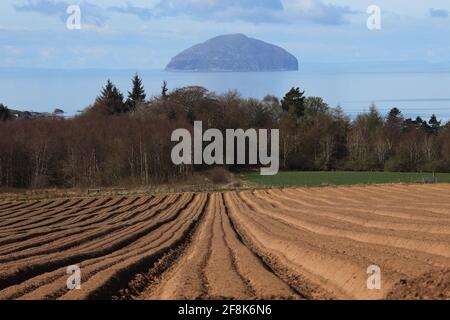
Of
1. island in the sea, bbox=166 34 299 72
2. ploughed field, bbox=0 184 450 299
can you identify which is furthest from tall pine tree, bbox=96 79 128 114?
ploughed field, bbox=0 184 450 299

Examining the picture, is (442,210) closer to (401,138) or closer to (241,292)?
(241,292)

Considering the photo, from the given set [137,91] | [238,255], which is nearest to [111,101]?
[137,91]

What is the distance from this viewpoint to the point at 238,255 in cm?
1412

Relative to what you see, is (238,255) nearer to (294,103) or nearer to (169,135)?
(169,135)

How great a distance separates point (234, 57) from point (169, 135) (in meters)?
44.6

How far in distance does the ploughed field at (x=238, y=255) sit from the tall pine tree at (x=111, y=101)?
6424 cm

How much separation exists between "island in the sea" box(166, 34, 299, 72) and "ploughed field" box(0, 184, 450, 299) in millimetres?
71970

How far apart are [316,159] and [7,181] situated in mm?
38784

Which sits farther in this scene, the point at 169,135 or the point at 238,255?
the point at 169,135

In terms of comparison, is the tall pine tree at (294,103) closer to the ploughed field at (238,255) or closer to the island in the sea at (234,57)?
the island in the sea at (234,57)

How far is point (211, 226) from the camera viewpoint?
24.0m

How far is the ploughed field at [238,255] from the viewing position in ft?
30.7

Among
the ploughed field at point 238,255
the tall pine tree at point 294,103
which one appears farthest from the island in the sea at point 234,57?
the ploughed field at point 238,255

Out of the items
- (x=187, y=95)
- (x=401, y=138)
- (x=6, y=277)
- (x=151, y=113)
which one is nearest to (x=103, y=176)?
(x=151, y=113)
